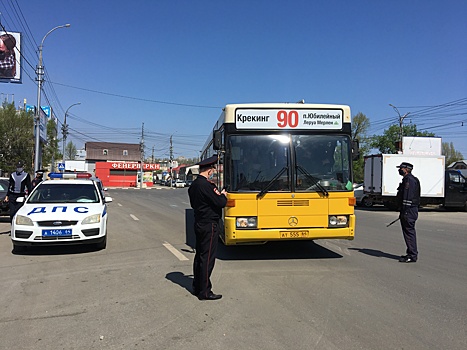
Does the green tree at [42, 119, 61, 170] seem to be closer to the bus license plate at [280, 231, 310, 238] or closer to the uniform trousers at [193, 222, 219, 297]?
the bus license plate at [280, 231, 310, 238]

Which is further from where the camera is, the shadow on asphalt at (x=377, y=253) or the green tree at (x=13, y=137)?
the green tree at (x=13, y=137)

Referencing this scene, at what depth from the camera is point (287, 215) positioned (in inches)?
297

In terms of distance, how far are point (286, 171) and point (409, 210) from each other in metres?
2.62

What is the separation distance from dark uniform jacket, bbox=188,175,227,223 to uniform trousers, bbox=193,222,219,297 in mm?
93

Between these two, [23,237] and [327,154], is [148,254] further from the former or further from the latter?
[327,154]

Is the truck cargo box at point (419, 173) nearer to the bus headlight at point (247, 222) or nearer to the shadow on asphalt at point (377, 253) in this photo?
the shadow on asphalt at point (377, 253)

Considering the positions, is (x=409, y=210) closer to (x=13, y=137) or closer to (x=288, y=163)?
(x=288, y=163)

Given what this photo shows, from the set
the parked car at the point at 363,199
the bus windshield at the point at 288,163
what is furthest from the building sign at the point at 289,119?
the parked car at the point at 363,199

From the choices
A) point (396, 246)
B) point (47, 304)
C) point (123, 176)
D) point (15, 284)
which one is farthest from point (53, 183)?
point (123, 176)

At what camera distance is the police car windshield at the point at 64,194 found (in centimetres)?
929

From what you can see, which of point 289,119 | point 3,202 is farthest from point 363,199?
point 3,202

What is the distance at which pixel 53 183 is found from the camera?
387 inches

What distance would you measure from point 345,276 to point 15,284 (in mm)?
5131

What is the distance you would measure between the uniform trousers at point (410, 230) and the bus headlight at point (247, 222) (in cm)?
298
